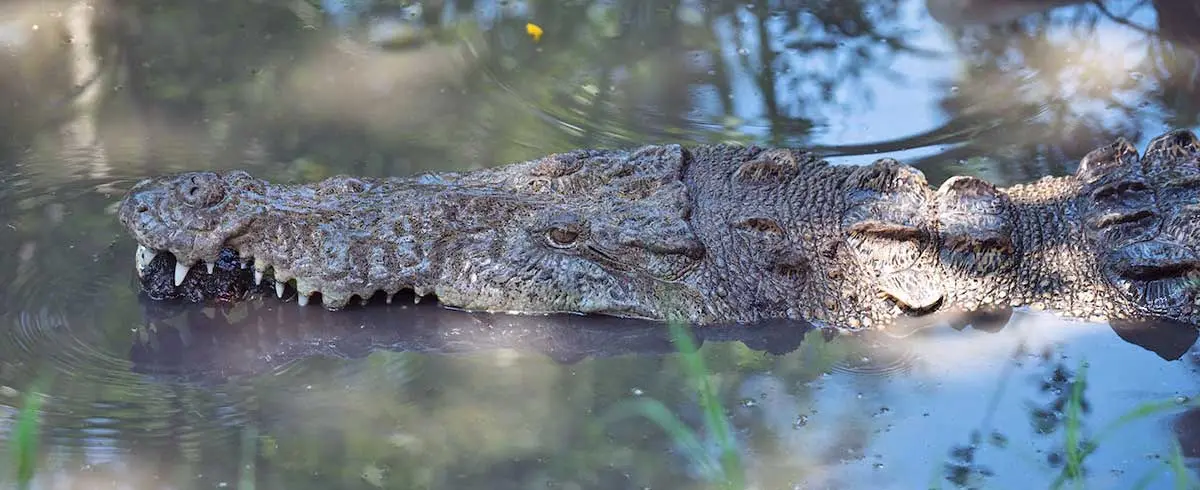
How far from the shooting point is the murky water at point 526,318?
167 inches

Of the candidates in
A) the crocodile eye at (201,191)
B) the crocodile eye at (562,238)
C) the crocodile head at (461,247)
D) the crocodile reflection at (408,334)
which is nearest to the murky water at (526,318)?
the crocodile reflection at (408,334)

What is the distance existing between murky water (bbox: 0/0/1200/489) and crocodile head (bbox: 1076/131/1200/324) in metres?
0.17

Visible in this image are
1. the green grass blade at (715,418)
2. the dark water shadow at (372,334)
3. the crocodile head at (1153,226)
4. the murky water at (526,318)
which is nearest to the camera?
the green grass blade at (715,418)

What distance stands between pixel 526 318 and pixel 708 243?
0.72 metres

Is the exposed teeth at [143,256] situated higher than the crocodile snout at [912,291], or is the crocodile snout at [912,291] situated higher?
the crocodile snout at [912,291]

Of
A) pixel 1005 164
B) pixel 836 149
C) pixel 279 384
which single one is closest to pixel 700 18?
pixel 836 149

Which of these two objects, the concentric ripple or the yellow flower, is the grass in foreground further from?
the yellow flower

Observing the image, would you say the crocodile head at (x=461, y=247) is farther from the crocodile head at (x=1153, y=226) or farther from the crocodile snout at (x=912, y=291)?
the crocodile head at (x=1153, y=226)

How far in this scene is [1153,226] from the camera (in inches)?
202

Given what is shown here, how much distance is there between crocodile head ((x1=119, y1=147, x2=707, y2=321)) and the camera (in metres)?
4.84

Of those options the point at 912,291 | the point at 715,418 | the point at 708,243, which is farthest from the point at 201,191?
the point at 912,291

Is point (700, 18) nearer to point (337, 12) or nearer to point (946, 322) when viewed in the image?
point (337, 12)

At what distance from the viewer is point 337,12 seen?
775cm

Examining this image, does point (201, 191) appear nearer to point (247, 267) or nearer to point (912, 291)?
point (247, 267)
